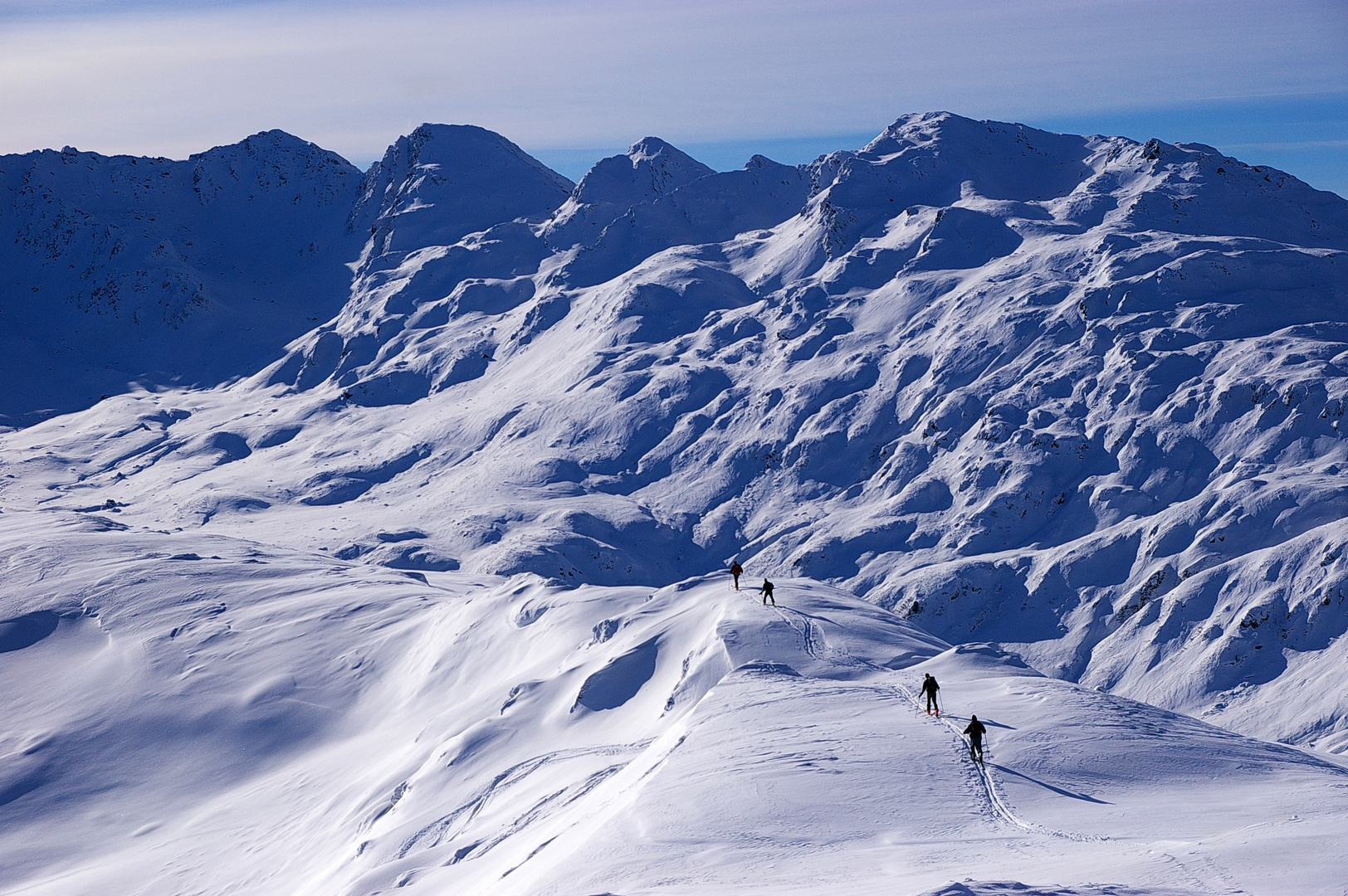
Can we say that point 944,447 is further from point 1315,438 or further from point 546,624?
point 546,624

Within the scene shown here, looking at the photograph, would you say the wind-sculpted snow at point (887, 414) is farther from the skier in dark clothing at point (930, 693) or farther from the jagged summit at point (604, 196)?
the skier in dark clothing at point (930, 693)

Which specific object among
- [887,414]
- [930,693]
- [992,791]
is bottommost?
[992,791]

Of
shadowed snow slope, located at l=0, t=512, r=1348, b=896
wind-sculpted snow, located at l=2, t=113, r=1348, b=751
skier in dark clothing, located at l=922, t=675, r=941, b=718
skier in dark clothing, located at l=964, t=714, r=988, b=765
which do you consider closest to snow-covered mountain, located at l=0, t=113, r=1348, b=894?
shadowed snow slope, located at l=0, t=512, r=1348, b=896

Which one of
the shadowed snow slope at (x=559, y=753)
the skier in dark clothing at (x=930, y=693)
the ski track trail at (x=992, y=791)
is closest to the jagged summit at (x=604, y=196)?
the shadowed snow slope at (x=559, y=753)

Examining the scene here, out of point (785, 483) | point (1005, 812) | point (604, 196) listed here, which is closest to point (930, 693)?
point (1005, 812)

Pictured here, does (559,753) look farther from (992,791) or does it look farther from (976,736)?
(992,791)

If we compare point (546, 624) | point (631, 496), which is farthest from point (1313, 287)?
point (546, 624)

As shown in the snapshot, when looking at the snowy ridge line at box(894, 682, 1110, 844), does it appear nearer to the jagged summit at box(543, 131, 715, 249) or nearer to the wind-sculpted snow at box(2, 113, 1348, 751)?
the wind-sculpted snow at box(2, 113, 1348, 751)
